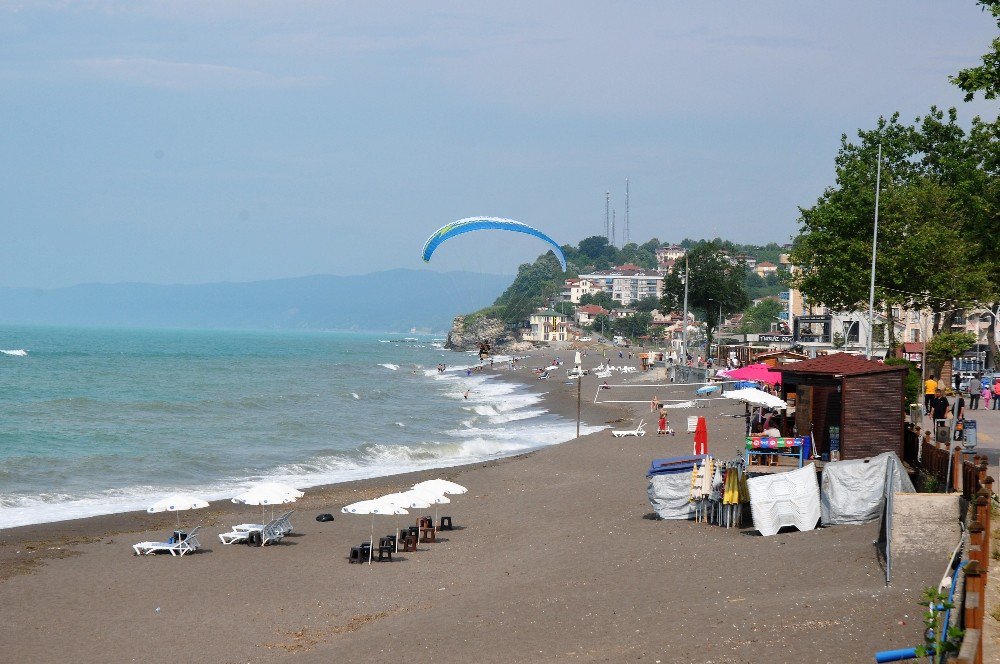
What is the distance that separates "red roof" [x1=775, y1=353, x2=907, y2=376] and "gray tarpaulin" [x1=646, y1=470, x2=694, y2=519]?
2.66 meters

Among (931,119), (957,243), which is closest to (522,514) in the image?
(957,243)

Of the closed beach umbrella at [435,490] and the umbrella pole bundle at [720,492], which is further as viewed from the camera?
the closed beach umbrella at [435,490]

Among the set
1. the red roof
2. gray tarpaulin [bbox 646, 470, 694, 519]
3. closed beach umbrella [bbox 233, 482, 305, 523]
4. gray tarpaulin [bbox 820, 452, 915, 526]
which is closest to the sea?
closed beach umbrella [bbox 233, 482, 305, 523]

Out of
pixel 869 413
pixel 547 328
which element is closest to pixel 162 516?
pixel 869 413

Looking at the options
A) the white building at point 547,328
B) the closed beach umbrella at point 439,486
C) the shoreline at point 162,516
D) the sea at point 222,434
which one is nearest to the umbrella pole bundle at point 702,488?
the closed beach umbrella at point 439,486

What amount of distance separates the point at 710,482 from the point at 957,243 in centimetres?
2337

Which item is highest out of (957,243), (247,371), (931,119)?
(931,119)

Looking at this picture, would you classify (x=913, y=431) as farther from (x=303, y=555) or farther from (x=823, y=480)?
(x=303, y=555)

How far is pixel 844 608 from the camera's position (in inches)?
410

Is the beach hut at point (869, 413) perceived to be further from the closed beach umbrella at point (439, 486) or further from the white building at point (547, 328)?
the white building at point (547, 328)

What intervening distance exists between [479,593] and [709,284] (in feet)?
241

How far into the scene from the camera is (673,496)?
17703 millimetres

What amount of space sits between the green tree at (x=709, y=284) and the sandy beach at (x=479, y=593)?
216 feet

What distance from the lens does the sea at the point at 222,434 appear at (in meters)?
26.6
